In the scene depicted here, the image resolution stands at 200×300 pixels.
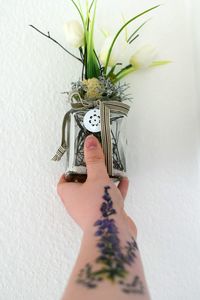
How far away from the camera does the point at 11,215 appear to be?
0.70 meters

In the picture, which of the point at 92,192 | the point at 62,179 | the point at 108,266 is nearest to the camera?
the point at 108,266

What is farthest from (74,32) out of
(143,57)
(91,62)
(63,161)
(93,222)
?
(93,222)

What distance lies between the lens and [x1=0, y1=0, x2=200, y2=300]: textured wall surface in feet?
2.27

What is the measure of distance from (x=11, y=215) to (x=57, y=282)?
20 centimetres

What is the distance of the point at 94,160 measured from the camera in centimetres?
60

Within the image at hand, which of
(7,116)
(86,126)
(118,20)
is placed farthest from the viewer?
(118,20)

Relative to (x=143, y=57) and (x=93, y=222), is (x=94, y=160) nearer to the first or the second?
(x=93, y=222)

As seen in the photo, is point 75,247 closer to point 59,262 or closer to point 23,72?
point 59,262

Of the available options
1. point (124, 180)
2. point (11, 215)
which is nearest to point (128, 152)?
point (124, 180)

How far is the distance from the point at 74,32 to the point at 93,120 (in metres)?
0.24

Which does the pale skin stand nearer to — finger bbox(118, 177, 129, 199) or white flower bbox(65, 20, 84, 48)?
finger bbox(118, 177, 129, 199)

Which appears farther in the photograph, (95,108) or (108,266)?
(95,108)

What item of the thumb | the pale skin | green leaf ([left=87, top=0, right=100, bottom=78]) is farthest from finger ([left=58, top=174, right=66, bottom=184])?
green leaf ([left=87, top=0, right=100, bottom=78])

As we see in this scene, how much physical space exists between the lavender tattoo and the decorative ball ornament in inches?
6.6
